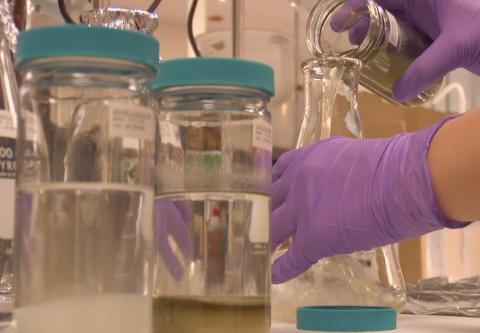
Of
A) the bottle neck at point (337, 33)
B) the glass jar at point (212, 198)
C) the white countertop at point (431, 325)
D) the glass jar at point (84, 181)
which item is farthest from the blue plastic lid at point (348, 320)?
the bottle neck at point (337, 33)

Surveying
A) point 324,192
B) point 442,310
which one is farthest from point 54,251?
point 442,310

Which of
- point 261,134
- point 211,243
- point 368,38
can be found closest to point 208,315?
point 211,243

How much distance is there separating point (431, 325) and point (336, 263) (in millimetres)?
144

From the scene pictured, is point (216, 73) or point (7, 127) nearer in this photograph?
point (216, 73)

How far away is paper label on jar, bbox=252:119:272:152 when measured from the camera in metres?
0.60

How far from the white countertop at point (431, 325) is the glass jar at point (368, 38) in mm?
376

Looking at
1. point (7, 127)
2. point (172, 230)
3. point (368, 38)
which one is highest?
point (368, 38)

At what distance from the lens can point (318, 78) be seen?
3.33 ft

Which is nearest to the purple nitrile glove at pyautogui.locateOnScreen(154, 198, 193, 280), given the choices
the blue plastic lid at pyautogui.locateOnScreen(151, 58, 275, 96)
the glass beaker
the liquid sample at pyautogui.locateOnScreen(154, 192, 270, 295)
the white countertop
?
A: the liquid sample at pyautogui.locateOnScreen(154, 192, 270, 295)

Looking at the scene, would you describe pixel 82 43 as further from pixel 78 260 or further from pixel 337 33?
pixel 337 33

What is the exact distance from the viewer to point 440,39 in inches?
44.2

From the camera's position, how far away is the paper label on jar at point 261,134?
60cm

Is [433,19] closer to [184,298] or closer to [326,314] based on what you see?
[326,314]

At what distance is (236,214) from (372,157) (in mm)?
380
